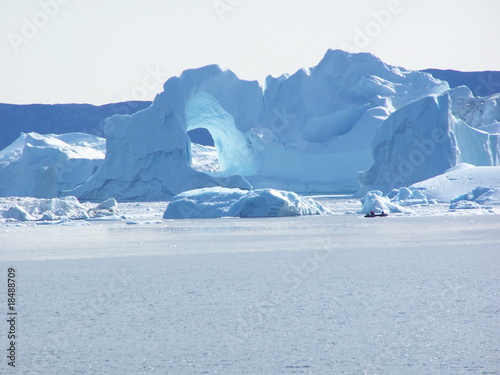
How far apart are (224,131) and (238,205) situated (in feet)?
37.1

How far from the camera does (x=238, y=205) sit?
14961 mm

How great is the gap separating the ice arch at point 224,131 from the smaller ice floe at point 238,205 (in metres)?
8.76

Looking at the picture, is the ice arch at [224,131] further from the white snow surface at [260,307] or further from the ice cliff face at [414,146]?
the white snow surface at [260,307]

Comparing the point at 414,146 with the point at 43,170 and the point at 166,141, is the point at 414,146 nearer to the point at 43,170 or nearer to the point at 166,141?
the point at 166,141

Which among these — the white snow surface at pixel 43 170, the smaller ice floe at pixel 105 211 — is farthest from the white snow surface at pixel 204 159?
the smaller ice floe at pixel 105 211

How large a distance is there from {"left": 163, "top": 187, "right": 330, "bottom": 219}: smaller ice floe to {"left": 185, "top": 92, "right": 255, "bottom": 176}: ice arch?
8758 mm

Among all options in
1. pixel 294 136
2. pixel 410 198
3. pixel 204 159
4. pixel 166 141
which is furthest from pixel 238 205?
pixel 204 159

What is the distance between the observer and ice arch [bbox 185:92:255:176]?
2430 centimetres

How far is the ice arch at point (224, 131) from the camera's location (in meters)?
24.3

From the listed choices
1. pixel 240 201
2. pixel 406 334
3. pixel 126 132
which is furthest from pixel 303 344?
pixel 126 132

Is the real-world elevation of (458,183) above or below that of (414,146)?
below

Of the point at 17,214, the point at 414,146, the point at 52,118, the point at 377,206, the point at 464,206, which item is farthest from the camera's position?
the point at 52,118

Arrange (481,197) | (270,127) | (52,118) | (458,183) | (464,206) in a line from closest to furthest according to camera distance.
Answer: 1. (464,206)
2. (481,197)
3. (458,183)
4. (270,127)
5. (52,118)

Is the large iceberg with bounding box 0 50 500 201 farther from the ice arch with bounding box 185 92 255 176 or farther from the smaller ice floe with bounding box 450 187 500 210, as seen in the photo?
the smaller ice floe with bounding box 450 187 500 210
